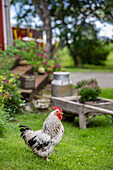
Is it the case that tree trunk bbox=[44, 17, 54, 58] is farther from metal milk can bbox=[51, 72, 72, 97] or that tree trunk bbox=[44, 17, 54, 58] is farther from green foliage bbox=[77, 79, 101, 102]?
green foliage bbox=[77, 79, 101, 102]

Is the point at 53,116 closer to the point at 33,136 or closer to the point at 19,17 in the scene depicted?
the point at 33,136

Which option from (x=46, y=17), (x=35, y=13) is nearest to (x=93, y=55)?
(x=35, y=13)

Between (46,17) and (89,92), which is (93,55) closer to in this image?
(46,17)

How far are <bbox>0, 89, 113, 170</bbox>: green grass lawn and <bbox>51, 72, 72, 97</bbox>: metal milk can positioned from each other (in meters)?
1.07

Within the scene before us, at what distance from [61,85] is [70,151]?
2520 millimetres

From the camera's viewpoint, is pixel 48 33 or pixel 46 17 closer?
pixel 46 17

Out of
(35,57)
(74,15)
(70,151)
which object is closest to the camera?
(70,151)

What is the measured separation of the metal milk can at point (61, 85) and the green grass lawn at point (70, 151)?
42.2 inches

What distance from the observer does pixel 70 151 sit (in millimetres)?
4211

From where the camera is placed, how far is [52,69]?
1098 cm

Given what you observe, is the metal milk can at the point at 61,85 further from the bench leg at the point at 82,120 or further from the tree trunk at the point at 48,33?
the tree trunk at the point at 48,33

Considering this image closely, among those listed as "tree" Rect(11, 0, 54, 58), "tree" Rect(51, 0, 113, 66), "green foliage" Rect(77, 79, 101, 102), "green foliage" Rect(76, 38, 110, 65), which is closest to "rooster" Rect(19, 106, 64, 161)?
"green foliage" Rect(77, 79, 101, 102)

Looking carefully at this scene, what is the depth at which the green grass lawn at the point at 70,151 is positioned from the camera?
355 centimetres

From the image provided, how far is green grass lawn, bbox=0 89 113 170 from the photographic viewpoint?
355 centimetres
